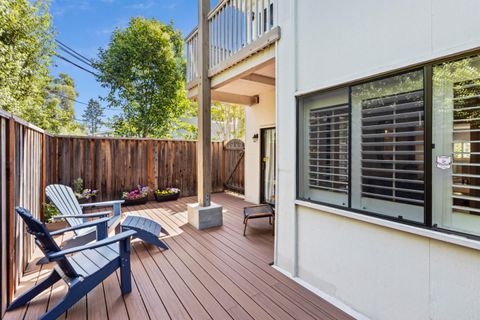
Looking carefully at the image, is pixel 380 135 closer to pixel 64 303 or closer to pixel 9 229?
pixel 64 303

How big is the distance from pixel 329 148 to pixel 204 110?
2635 millimetres

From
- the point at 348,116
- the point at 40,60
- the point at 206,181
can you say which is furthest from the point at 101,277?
the point at 40,60

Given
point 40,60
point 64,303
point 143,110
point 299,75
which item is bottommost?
point 64,303

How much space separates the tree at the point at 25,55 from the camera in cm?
650

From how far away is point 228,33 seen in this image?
407cm

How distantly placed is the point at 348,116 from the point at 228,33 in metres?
2.87

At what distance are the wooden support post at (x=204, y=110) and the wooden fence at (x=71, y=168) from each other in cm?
250

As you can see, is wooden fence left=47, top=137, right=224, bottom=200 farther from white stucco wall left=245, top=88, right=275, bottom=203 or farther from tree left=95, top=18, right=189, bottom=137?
tree left=95, top=18, right=189, bottom=137

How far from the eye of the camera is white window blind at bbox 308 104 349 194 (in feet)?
7.72

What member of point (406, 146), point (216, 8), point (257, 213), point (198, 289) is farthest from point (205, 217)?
point (216, 8)

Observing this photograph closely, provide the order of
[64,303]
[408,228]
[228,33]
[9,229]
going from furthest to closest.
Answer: [228,33] → [9,229] → [64,303] → [408,228]

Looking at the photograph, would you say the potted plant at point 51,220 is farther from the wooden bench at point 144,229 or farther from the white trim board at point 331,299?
the white trim board at point 331,299

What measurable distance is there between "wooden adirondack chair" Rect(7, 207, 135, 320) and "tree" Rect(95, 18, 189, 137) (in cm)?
691

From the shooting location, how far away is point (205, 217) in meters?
4.37
